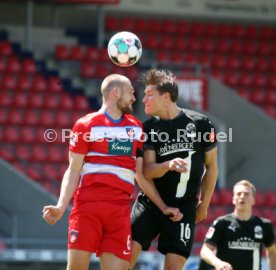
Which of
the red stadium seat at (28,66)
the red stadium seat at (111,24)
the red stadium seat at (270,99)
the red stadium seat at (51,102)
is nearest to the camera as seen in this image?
the red stadium seat at (51,102)

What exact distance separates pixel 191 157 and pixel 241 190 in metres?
1.41

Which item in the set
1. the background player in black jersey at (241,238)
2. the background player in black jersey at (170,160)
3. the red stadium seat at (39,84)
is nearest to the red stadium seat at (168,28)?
the red stadium seat at (39,84)

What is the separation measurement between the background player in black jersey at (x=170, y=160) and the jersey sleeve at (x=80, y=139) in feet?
2.04

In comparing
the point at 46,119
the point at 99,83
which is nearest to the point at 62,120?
the point at 46,119

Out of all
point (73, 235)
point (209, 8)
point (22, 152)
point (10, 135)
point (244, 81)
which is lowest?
point (73, 235)

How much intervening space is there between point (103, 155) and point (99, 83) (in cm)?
1115

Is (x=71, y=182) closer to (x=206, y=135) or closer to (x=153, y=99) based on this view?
(x=153, y=99)

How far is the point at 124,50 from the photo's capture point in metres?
8.30

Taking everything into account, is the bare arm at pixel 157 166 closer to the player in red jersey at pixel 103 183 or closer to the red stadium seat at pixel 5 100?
the player in red jersey at pixel 103 183

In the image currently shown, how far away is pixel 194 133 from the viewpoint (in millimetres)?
7797

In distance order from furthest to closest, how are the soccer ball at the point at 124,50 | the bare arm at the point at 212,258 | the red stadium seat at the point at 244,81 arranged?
the red stadium seat at the point at 244,81, the bare arm at the point at 212,258, the soccer ball at the point at 124,50

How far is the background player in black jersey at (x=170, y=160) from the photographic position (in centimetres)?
775

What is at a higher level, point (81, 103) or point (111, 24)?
point (111, 24)

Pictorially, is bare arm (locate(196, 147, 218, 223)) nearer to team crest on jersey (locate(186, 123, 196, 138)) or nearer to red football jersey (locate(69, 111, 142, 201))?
team crest on jersey (locate(186, 123, 196, 138))
